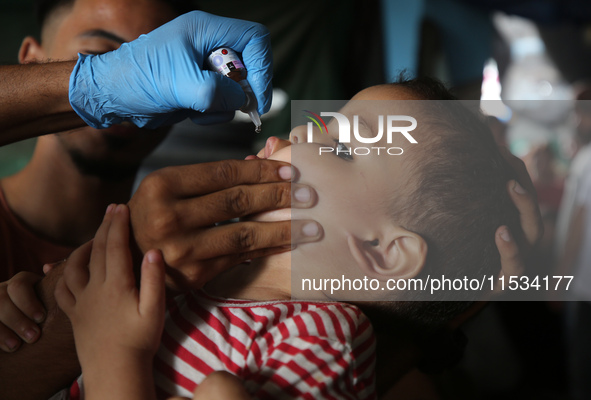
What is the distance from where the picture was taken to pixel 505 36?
2773mm

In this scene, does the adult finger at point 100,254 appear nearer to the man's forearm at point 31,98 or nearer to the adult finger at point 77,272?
the adult finger at point 77,272

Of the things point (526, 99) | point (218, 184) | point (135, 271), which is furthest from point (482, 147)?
point (526, 99)

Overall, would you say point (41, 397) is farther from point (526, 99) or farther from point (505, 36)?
point (526, 99)

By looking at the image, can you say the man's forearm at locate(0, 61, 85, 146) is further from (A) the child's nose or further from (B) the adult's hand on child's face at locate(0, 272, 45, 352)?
(A) the child's nose

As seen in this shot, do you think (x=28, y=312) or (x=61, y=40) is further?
(x=61, y=40)

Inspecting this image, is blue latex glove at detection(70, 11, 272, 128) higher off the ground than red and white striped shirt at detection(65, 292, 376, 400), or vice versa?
blue latex glove at detection(70, 11, 272, 128)

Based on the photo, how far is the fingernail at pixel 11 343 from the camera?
0.71 meters

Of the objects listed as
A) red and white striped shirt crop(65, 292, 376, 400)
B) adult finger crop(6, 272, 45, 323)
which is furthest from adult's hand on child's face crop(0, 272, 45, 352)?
red and white striped shirt crop(65, 292, 376, 400)

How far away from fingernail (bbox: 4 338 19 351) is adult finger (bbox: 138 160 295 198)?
36cm

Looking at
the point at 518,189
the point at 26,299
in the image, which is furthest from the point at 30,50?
the point at 518,189

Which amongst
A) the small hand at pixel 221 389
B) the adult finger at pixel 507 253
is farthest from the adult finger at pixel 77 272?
the adult finger at pixel 507 253

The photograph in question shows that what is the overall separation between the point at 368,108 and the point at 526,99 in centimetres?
280

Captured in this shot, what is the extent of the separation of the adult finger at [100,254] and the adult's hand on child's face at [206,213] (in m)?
0.05

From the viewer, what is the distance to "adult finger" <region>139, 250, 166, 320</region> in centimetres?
62
